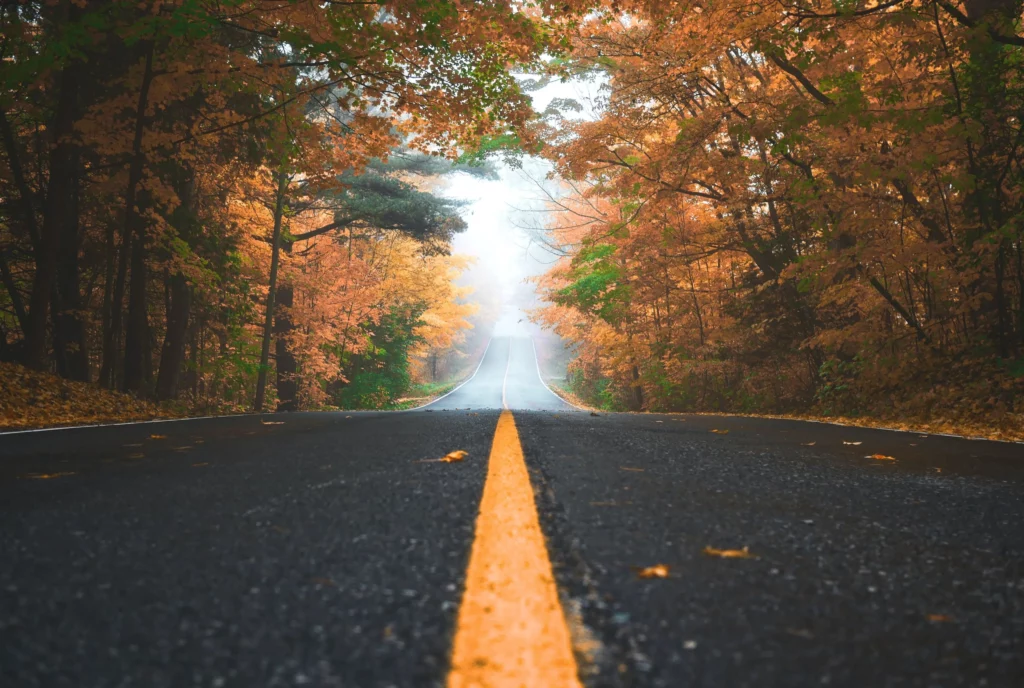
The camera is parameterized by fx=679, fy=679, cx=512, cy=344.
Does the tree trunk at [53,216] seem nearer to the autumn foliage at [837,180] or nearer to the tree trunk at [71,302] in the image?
the tree trunk at [71,302]

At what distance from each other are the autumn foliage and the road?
7305 mm

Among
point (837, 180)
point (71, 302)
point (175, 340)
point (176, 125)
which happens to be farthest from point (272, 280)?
point (837, 180)

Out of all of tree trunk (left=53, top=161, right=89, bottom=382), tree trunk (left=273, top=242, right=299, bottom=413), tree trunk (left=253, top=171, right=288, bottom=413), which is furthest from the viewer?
tree trunk (left=273, top=242, right=299, bottom=413)

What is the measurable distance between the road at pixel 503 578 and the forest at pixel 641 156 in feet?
22.5

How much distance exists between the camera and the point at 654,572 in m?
→ 1.54

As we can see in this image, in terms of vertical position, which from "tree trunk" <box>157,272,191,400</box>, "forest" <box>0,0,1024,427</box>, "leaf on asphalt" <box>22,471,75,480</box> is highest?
"forest" <box>0,0,1024,427</box>

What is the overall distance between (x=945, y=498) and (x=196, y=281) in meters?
13.4

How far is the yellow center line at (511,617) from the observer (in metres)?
1.00

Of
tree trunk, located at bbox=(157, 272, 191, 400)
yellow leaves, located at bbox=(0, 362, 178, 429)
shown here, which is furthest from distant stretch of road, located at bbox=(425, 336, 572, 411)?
yellow leaves, located at bbox=(0, 362, 178, 429)

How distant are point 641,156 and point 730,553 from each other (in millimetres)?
14715

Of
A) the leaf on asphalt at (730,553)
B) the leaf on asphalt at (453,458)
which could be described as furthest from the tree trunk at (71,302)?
the leaf on asphalt at (730,553)

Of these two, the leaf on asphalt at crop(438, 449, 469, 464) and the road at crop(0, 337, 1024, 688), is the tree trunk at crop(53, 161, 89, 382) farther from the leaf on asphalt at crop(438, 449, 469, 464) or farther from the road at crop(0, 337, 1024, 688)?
the leaf on asphalt at crop(438, 449, 469, 464)

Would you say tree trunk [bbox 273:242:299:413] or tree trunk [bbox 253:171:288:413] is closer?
tree trunk [bbox 253:171:288:413]

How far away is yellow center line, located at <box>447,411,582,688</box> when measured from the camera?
100 cm
